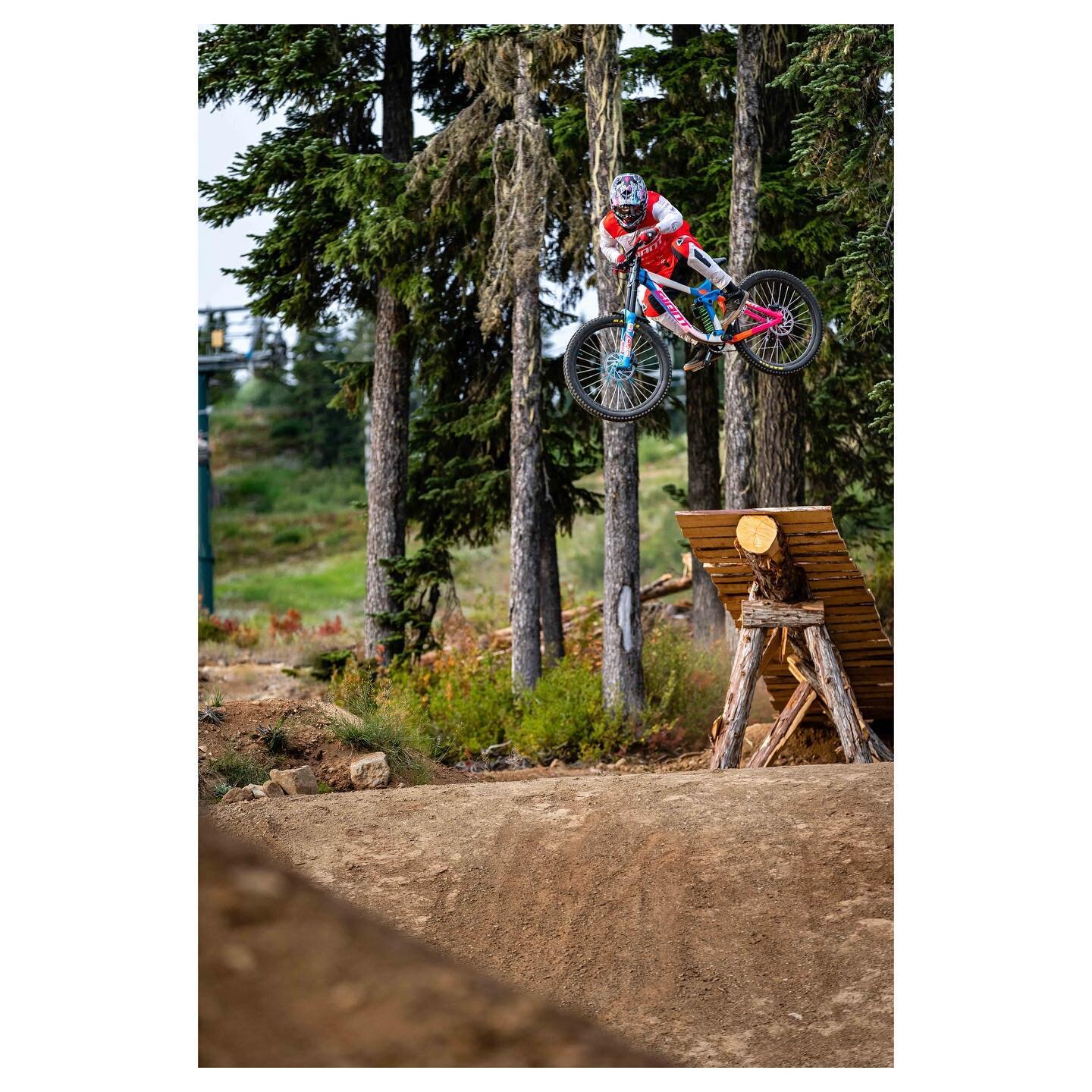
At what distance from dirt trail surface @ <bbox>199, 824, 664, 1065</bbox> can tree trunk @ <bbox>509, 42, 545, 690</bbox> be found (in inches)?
202

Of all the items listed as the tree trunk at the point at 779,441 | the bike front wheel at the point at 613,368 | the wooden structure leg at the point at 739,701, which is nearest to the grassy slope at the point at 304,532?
the tree trunk at the point at 779,441

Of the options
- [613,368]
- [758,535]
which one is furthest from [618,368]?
[758,535]

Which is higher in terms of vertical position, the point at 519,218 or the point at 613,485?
the point at 519,218

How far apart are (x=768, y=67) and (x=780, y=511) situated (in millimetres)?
2491

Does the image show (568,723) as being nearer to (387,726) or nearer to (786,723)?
(387,726)

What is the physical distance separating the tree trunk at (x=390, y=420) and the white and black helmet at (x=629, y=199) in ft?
8.99

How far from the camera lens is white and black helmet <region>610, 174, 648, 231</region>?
523 cm

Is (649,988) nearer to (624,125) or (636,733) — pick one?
(636,733)

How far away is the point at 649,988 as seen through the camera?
14.8ft

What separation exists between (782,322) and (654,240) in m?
0.67

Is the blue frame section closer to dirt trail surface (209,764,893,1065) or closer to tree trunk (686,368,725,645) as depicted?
dirt trail surface (209,764,893,1065)

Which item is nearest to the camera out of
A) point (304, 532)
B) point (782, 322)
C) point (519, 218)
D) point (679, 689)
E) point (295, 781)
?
point (782, 322)

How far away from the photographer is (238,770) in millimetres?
5887
